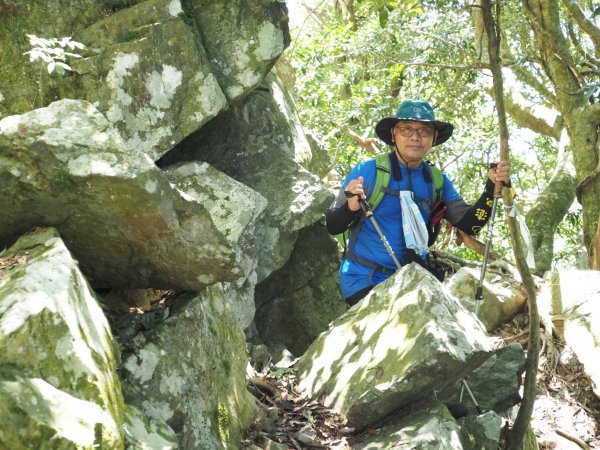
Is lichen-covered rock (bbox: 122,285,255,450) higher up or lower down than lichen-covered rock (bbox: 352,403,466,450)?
higher up

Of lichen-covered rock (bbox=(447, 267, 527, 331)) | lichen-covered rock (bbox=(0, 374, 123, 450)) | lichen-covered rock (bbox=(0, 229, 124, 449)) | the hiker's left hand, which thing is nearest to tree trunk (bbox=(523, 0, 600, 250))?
lichen-covered rock (bbox=(447, 267, 527, 331))

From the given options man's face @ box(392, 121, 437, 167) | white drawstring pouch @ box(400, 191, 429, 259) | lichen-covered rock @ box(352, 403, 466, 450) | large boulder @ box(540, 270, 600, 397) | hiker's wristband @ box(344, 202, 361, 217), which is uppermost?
man's face @ box(392, 121, 437, 167)

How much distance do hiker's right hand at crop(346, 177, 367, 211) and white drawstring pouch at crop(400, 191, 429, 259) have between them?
46 cm

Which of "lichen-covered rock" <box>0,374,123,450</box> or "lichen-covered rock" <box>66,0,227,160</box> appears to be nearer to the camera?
"lichen-covered rock" <box>0,374,123,450</box>

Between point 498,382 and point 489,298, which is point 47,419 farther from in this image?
point 489,298

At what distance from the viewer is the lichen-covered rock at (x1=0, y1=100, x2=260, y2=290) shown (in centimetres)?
404

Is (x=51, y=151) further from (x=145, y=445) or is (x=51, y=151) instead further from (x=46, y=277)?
(x=145, y=445)

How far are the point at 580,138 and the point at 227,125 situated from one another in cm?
467

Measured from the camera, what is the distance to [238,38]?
24.7 ft

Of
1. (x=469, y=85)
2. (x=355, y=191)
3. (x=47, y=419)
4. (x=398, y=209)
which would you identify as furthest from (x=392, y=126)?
(x=469, y=85)

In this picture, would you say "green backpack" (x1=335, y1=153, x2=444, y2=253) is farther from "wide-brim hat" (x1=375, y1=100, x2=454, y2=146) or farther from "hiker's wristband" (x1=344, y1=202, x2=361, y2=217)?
"wide-brim hat" (x1=375, y1=100, x2=454, y2=146)

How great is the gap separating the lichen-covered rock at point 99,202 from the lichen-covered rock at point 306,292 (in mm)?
3461

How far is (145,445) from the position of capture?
11.3ft

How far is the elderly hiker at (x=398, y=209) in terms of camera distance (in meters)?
6.41
